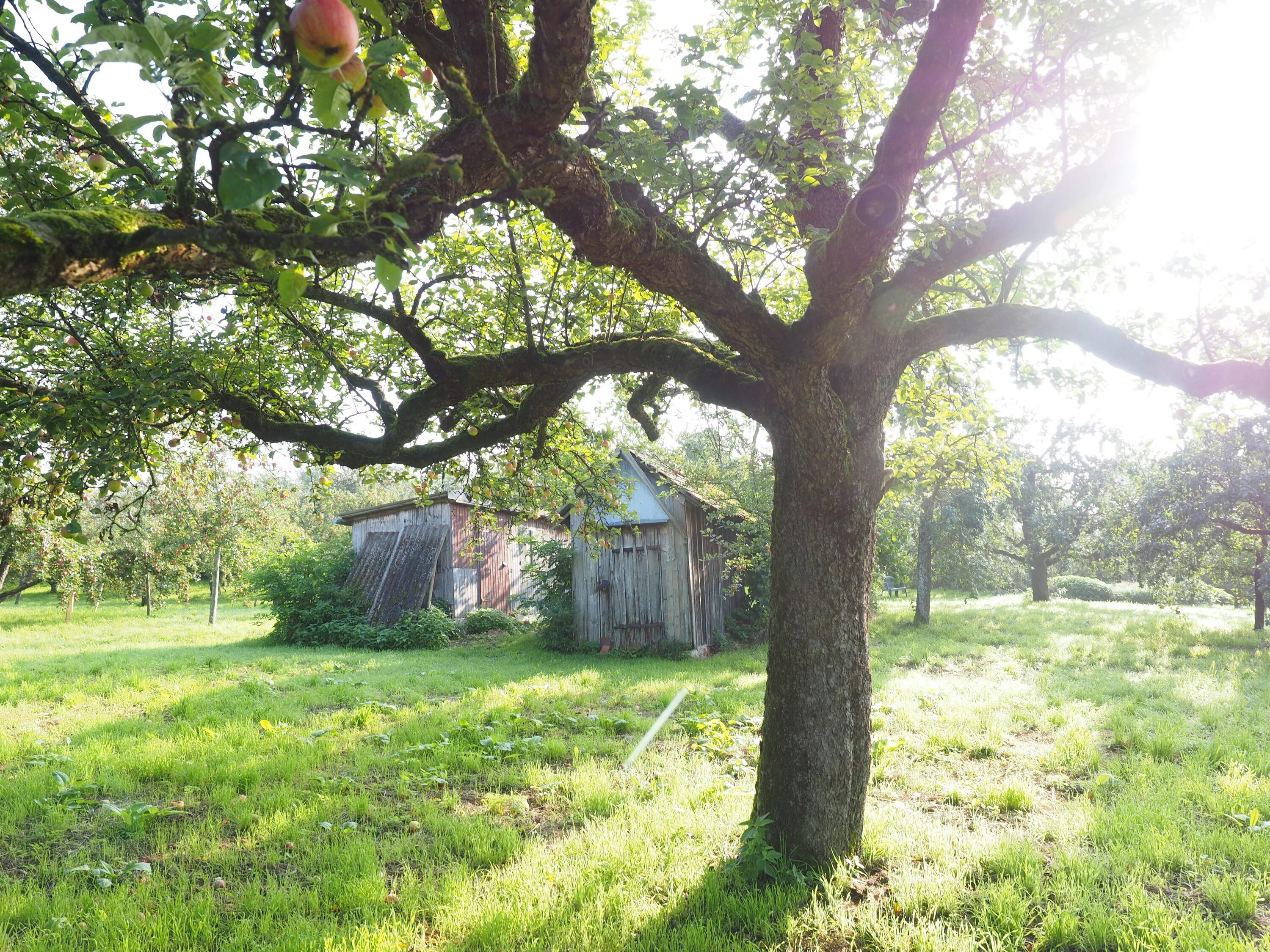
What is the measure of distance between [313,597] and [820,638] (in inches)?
711

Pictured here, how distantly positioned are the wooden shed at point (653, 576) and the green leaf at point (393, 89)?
13167mm

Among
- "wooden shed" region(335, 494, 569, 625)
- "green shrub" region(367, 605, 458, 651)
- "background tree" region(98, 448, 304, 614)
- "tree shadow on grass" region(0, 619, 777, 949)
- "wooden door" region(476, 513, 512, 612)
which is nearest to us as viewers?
"tree shadow on grass" region(0, 619, 777, 949)

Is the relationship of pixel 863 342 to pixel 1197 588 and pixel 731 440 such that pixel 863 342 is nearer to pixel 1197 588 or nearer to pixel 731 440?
pixel 731 440

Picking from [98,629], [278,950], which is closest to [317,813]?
[278,950]

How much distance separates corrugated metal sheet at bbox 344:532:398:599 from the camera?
1916 centimetres

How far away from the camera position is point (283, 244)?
139cm

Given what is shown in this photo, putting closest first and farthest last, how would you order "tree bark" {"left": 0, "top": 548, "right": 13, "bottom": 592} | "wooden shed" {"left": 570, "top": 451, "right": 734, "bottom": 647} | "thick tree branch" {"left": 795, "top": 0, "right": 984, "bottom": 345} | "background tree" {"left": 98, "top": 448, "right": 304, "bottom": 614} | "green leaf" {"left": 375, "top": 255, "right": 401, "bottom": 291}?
1. "green leaf" {"left": 375, "top": 255, "right": 401, "bottom": 291}
2. "thick tree branch" {"left": 795, "top": 0, "right": 984, "bottom": 345}
3. "tree bark" {"left": 0, "top": 548, "right": 13, "bottom": 592}
4. "wooden shed" {"left": 570, "top": 451, "right": 734, "bottom": 647}
5. "background tree" {"left": 98, "top": 448, "right": 304, "bottom": 614}

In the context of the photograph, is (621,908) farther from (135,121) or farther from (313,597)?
(313,597)

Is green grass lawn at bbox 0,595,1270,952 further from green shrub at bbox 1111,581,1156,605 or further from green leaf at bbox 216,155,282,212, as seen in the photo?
green shrub at bbox 1111,581,1156,605

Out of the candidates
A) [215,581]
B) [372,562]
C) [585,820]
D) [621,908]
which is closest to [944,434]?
[585,820]

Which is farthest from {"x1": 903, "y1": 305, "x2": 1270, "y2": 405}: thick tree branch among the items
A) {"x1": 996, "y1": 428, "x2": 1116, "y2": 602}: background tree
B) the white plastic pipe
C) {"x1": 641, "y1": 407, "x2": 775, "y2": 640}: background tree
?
{"x1": 996, "y1": 428, "x2": 1116, "y2": 602}: background tree

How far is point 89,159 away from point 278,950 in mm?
3891

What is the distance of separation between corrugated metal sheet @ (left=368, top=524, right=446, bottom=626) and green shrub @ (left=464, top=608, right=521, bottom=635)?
137 centimetres

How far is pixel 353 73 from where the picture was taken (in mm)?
1376
